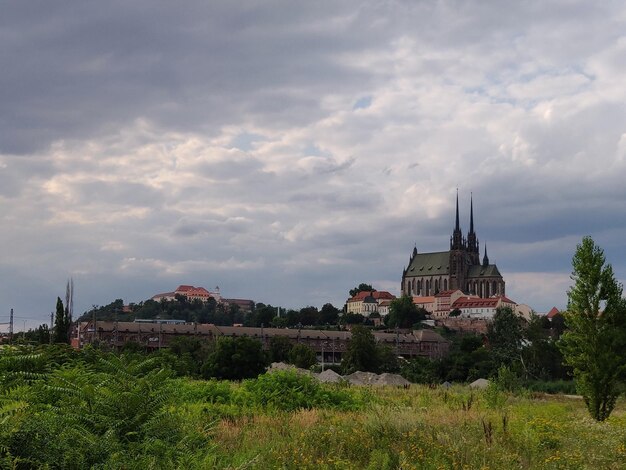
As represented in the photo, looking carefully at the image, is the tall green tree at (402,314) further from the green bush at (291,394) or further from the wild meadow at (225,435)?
the wild meadow at (225,435)

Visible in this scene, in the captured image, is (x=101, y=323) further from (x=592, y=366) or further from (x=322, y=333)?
(x=592, y=366)

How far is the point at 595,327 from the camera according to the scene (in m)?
25.0

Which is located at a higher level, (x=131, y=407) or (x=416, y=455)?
(x=131, y=407)

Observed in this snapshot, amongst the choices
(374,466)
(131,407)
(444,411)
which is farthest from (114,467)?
(444,411)

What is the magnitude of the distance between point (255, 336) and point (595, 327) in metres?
81.1

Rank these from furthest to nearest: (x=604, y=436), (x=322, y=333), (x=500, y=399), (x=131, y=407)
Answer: (x=322, y=333)
(x=500, y=399)
(x=604, y=436)
(x=131, y=407)

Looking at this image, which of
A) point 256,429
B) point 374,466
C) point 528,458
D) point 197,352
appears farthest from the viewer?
point 197,352

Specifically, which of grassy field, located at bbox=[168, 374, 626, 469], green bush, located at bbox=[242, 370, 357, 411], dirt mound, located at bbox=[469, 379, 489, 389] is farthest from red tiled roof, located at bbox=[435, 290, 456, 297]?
grassy field, located at bbox=[168, 374, 626, 469]

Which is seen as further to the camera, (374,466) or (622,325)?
(622,325)

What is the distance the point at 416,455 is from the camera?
33.0 ft

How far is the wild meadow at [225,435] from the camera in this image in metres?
8.45

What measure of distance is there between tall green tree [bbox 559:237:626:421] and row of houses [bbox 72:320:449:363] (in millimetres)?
66721

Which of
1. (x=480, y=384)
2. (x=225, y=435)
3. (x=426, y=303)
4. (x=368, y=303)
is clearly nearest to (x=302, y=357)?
(x=480, y=384)

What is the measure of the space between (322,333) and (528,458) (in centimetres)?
10754
